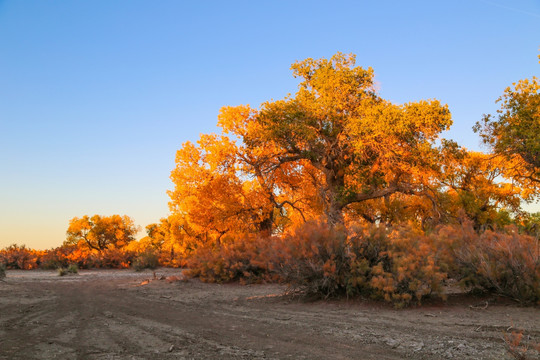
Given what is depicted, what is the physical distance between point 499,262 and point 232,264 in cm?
936

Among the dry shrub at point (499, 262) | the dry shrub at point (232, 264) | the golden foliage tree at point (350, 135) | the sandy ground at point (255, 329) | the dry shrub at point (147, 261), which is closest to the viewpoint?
the sandy ground at point (255, 329)

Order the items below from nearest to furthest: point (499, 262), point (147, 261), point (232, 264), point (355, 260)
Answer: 1. point (499, 262)
2. point (355, 260)
3. point (232, 264)
4. point (147, 261)

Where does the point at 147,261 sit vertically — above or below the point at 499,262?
below

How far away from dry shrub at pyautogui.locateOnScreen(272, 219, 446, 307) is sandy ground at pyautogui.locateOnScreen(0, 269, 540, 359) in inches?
17.3

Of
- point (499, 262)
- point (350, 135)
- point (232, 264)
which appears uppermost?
point (350, 135)

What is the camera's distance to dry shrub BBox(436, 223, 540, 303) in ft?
27.4

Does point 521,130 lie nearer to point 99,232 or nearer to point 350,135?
point 350,135

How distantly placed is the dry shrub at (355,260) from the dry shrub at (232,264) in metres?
4.57

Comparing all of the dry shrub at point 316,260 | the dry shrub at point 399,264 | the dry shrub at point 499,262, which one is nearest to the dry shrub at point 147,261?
the dry shrub at point 316,260

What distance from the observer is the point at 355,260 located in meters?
9.77

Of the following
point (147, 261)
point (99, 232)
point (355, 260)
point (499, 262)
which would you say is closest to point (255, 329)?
point (355, 260)

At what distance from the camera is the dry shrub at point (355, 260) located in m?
8.95

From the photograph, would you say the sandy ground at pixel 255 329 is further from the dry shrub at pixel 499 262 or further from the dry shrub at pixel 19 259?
the dry shrub at pixel 19 259

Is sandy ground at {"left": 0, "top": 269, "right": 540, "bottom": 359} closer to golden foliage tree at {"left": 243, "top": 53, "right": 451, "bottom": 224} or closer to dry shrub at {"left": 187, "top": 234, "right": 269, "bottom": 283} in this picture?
dry shrub at {"left": 187, "top": 234, "right": 269, "bottom": 283}
